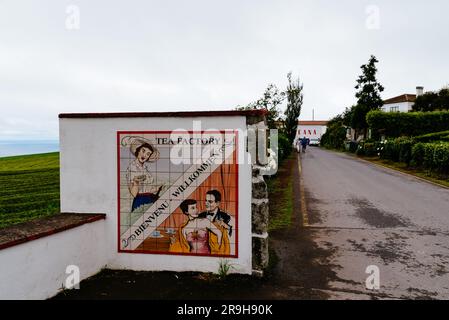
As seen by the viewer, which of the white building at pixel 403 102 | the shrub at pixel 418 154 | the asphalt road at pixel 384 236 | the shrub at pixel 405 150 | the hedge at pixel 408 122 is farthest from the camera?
the white building at pixel 403 102

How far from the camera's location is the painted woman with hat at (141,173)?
5.81m

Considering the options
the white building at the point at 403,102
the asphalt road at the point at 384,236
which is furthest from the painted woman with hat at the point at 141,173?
the white building at the point at 403,102

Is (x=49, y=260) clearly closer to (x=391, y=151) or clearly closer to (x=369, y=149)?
(x=391, y=151)

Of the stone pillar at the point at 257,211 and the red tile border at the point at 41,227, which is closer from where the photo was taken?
the red tile border at the point at 41,227

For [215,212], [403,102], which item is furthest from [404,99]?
[215,212]

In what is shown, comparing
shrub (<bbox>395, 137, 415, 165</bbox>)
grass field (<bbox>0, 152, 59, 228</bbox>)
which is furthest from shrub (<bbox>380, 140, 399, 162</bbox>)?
grass field (<bbox>0, 152, 59, 228</bbox>)

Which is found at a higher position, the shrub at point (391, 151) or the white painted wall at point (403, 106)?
the white painted wall at point (403, 106)

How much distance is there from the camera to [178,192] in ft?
18.8

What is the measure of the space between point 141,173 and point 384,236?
548cm

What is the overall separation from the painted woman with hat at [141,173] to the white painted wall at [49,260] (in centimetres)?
69

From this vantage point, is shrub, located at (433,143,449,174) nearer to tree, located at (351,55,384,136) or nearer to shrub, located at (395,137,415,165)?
shrub, located at (395,137,415,165)

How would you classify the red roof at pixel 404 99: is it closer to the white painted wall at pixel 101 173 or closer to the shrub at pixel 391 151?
the shrub at pixel 391 151
